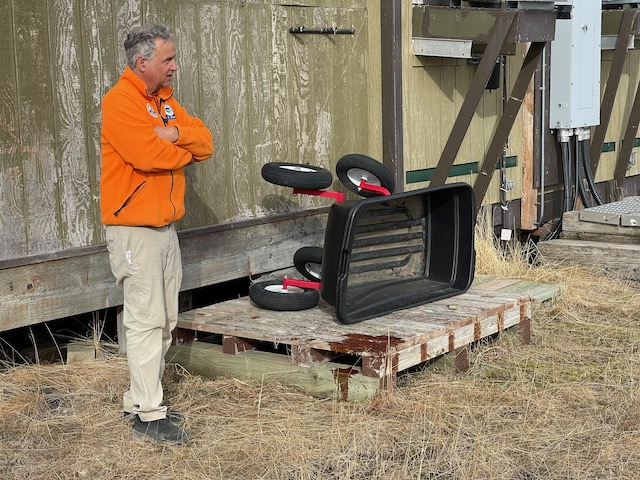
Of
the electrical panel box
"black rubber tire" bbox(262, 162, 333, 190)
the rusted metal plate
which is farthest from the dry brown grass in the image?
the electrical panel box

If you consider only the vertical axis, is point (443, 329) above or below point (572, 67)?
below

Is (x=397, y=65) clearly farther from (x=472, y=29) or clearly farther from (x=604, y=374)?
(x=604, y=374)

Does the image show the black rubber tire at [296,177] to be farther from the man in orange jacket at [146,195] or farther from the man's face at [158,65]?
the man's face at [158,65]

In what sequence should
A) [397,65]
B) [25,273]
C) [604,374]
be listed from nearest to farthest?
[25,273] → [604,374] → [397,65]

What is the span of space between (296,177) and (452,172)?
9.32 ft

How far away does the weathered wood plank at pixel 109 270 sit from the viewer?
17.7 feet

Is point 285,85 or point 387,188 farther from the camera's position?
point 285,85

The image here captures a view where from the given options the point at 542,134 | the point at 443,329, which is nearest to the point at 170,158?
the point at 443,329

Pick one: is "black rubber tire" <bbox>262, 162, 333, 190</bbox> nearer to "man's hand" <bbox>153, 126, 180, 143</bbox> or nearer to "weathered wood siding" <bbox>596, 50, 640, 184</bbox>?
"man's hand" <bbox>153, 126, 180, 143</bbox>

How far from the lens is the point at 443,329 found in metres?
5.54

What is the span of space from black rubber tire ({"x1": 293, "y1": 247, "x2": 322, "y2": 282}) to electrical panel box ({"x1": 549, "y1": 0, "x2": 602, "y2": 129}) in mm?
3940

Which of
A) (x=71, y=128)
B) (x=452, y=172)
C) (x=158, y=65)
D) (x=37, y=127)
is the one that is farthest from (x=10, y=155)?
(x=452, y=172)

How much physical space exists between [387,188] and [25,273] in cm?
213

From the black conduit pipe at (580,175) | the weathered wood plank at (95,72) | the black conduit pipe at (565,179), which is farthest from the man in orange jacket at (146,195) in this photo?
the black conduit pipe at (580,175)
